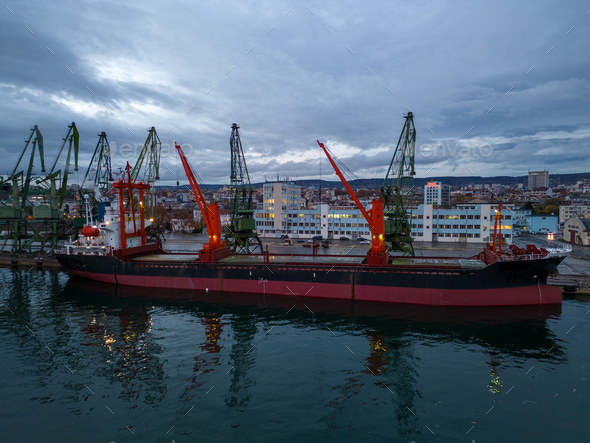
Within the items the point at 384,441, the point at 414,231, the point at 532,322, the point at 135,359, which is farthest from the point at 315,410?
the point at 414,231

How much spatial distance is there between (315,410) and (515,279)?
73.1 ft

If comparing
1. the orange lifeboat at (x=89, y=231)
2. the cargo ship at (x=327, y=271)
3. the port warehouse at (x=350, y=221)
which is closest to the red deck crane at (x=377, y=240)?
the cargo ship at (x=327, y=271)

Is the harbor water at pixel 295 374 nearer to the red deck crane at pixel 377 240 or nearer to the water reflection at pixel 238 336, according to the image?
the water reflection at pixel 238 336

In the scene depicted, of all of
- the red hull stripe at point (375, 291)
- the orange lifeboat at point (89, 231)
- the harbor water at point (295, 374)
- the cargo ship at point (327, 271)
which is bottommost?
the harbor water at point (295, 374)

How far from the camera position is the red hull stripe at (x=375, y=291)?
86.2 ft

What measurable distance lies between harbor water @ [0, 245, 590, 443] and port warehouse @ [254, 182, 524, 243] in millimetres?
42560

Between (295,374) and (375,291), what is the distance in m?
14.4

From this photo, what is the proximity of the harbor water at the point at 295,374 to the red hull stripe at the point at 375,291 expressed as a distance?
1106 mm

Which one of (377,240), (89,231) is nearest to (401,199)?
(377,240)

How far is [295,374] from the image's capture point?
52.5 ft

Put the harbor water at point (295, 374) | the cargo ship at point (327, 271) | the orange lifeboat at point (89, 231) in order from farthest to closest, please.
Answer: the orange lifeboat at point (89, 231) < the cargo ship at point (327, 271) < the harbor water at point (295, 374)

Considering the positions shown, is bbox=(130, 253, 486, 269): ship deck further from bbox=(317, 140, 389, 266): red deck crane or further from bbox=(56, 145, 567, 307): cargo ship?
bbox=(317, 140, 389, 266): red deck crane

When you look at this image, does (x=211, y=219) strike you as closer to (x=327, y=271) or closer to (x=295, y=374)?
(x=327, y=271)

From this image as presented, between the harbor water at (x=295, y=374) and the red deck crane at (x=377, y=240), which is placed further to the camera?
the red deck crane at (x=377, y=240)
